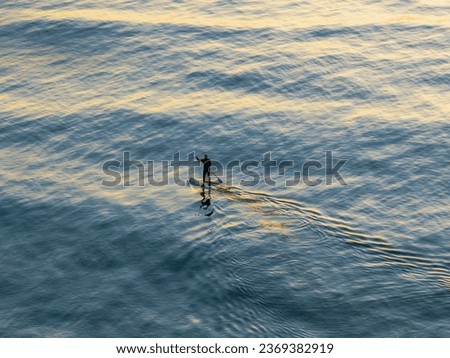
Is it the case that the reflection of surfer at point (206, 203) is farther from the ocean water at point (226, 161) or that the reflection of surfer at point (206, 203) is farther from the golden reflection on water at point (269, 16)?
the golden reflection on water at point (269, 16)

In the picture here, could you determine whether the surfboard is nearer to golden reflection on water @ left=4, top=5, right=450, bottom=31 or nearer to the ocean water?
the ocean water

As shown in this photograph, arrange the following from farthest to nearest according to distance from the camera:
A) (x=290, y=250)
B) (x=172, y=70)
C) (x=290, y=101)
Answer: (x=172, y=70) < (x=290, y=101) < (x=290, y=250)

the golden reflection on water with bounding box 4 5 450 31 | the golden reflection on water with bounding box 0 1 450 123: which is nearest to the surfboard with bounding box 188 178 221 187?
the golden reflection on water with bounding box 0 1 450 123

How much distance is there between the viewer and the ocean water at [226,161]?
38.7 m

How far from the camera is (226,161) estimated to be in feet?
183

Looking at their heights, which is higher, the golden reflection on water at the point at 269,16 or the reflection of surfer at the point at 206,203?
the golden reflection on water at the point at 269,16

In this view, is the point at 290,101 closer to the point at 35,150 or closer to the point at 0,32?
the point at 35,150

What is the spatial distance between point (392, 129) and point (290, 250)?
21.4 meters

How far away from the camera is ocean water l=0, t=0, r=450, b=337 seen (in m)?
38.7

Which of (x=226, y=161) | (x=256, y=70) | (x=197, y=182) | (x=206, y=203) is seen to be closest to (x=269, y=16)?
(x=256, y=70)

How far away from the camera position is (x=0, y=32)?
81.8m

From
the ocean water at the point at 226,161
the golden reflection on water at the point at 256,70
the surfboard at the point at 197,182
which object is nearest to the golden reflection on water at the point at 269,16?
the golden reflection on water at the point at 256,70

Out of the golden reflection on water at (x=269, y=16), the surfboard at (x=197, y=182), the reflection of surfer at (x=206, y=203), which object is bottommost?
the surfboard at (x=197, y=182)
